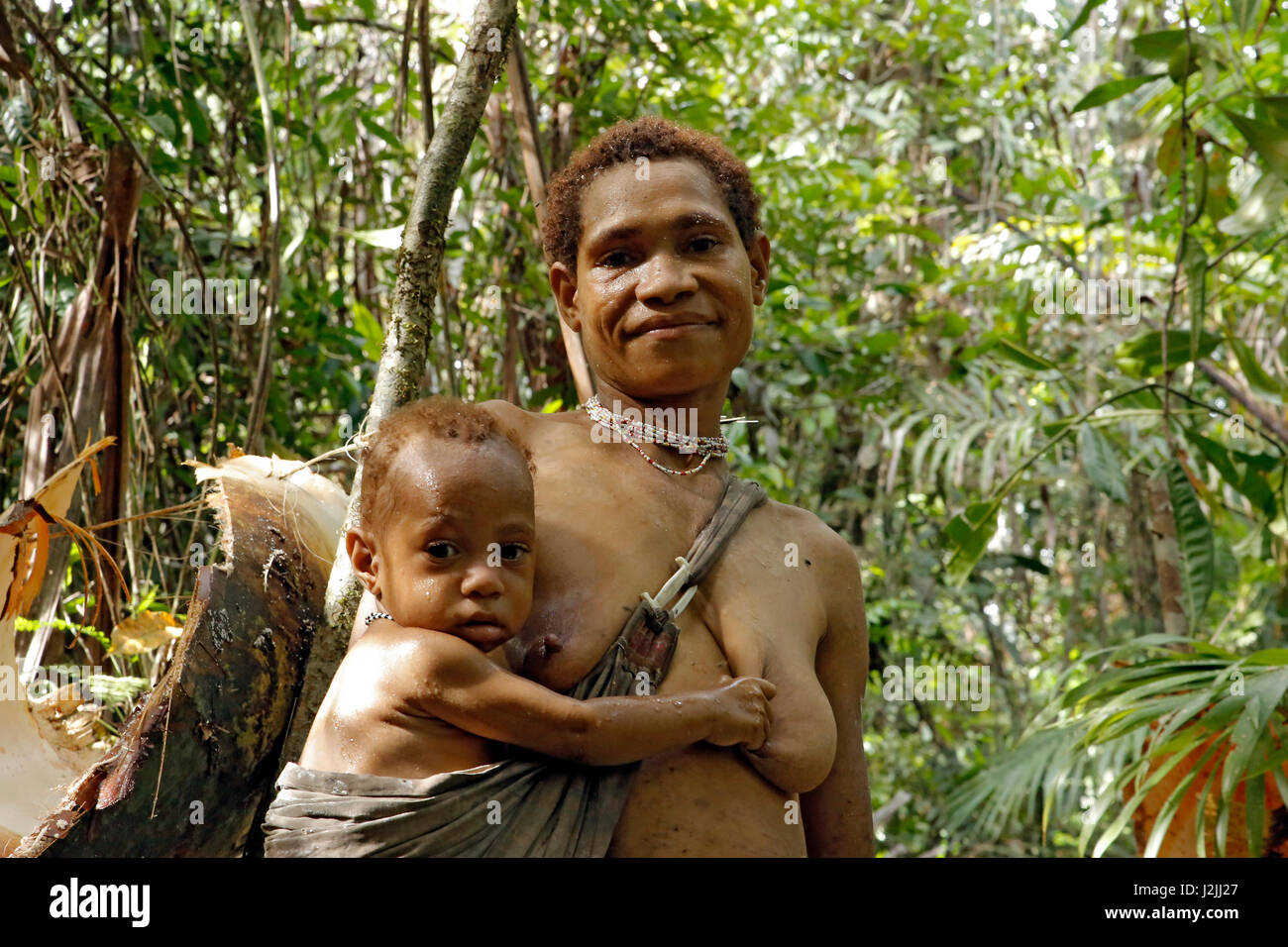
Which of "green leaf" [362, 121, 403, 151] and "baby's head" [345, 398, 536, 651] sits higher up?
"green leaf" [362, 121, 403, 151]

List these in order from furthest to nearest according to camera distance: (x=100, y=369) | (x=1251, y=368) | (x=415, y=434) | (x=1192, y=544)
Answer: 1. (x=1251, y=368)
2. (x=1192, y=544)
3. (x=100, y=369)
4. (x=415, y=434)

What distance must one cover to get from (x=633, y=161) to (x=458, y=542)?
2.49 ft

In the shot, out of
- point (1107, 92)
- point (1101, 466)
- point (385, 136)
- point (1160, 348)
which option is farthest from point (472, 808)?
point (1101, 466)

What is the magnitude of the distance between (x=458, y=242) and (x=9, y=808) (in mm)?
2813

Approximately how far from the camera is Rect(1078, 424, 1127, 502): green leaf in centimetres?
435

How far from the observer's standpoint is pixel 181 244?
12.1 ft

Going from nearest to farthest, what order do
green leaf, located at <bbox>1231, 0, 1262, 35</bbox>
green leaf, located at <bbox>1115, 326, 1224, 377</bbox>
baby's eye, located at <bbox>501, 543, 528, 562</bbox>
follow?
baby's eye, located at <bbox>501, 543, 528, 562</bbox> < green leaf, located at <bbox>1231, 0, 1262, 35</bbox> < green leaf, located at <bbox>1115, 326, 1224, 377</bbox>

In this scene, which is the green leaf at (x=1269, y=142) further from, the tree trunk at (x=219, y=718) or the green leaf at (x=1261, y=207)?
the tree trunk at (x=219, y=718)

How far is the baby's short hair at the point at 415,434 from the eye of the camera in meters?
1.69

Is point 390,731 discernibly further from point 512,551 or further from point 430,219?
point 430,219

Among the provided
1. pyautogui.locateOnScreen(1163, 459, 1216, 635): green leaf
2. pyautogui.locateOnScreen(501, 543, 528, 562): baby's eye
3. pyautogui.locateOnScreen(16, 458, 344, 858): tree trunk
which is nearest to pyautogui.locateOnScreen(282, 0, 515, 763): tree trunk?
pyautogui.locateOnScreen(16, 458, 344, 858): tree trunk

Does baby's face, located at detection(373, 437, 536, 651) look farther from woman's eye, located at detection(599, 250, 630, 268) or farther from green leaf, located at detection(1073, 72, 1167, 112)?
green leaf, located at detection(1073, 72, 1167, 112)

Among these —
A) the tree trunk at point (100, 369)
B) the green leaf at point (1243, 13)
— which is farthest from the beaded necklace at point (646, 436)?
the green leaf at point (1243, 13)

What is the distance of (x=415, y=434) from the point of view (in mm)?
1697
